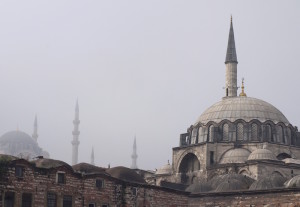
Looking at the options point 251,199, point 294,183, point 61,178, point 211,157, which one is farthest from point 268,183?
point 61,178

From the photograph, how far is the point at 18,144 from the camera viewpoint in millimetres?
116125

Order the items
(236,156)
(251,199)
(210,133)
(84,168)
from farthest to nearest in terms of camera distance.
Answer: (210,133) < (236,156) < (251,199) < (84,168)

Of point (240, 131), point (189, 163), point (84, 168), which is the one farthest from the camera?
point (189, 163)

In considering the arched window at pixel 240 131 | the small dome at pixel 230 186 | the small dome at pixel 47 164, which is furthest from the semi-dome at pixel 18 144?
the small dome at pixel 47 164

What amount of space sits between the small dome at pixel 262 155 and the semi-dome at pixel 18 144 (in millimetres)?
68372

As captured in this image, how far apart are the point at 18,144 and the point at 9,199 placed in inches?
3434

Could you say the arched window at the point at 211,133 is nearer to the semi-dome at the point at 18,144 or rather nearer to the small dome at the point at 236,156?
the small dome at the point at 236,156

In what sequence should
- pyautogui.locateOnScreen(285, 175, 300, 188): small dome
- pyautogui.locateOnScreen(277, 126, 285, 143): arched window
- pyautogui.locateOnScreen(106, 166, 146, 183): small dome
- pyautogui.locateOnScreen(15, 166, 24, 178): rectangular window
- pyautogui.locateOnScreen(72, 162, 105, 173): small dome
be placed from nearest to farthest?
pyautogui.locateOnScreen(15, 166, 24, 178): rectangular window, pyautogui.locateOnScreen(72, 162, 105, 173): small dome, pyautogui.locateOnScreen(106, 166, 146, 183): small dome, pyautogui.locateOnScreen(285, 175, 300, 188): small dome, pyautogui.locateOnScreen(277, 126, 285, 143): arched window

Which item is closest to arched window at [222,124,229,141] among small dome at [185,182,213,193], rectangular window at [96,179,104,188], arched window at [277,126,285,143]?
arched window at [277,126,285,143]

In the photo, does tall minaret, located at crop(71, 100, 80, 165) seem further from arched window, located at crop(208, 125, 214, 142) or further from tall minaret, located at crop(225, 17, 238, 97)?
arched window, located at crop(208, 125, 214, 142)

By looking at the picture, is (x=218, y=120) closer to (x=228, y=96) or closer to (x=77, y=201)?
(x=228, y=96)

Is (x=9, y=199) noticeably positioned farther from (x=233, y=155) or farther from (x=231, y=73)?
(x=231, y=73)

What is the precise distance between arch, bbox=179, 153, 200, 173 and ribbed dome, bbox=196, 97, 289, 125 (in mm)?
3174

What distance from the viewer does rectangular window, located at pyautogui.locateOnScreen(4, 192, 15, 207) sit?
99.4 ft
